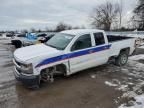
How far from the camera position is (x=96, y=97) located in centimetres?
543

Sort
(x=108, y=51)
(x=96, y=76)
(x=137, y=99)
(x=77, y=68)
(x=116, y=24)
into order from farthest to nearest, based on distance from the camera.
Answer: (x=116, y=24), (x=108, y=51), (x=96, y=76), (x=77, y=68), (x=137, y=99)

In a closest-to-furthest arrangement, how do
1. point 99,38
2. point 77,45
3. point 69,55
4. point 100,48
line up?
1. point 69,55
2. point 77,45
3. point 100,48
4. point 99,38

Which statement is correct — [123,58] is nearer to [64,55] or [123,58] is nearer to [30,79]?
[64,55]

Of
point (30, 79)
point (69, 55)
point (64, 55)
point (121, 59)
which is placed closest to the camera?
point (30, 79)

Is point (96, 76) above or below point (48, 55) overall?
below

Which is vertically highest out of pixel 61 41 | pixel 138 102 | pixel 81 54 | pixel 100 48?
pixel 61 41

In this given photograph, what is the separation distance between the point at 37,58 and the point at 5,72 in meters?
3.28

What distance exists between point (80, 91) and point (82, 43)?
79.6 inches

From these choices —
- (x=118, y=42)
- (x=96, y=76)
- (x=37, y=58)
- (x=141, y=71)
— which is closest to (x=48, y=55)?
(x=37, y=58)

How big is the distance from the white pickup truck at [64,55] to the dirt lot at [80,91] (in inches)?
16.9

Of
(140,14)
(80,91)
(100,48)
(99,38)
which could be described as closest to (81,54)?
(100,48)

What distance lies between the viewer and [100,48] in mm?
7547

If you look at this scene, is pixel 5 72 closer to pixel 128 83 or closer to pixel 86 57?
pixel 86 57

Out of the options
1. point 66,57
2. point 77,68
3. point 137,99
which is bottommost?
point 137,99
